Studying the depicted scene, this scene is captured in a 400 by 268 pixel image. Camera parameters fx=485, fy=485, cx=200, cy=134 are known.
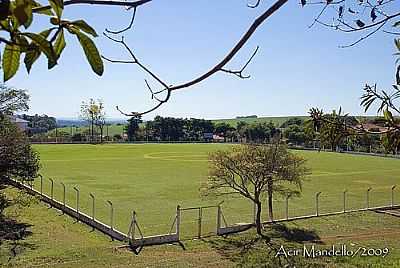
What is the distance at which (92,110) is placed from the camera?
70812mm

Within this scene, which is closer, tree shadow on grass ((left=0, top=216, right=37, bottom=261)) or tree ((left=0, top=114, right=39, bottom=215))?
tree shadow on grass ((left=0, top=216, right=37, bottom=261))

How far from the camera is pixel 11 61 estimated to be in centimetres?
68

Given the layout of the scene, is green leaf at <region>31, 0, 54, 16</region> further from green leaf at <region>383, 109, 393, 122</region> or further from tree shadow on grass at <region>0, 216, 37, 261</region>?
tree shadow on grass at <region>0, 216, 37, 261</region>

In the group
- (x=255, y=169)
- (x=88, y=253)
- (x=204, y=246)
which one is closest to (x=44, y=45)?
(x=88, y=253)

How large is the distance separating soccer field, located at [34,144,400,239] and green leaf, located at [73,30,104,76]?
14391 mm

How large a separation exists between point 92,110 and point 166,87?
7168 cm

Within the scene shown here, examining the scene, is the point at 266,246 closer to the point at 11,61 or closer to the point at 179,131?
the point at 11,61

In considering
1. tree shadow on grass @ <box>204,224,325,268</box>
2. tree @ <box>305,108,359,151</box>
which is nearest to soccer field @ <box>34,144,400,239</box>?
tree shadow on grass @ <box>204,224,325,268</box>

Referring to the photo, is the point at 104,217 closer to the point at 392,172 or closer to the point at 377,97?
the point at 377,97

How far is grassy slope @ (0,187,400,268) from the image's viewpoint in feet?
38.1

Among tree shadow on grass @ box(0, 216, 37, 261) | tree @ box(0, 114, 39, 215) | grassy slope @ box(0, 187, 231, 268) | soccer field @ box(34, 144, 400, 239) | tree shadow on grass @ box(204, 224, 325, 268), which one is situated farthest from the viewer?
soccer field @ box(34, 144, 400, 239)

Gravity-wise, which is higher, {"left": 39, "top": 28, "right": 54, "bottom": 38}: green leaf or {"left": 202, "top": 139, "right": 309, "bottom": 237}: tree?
{"left": 39, "top": 28, "right": 54, "bottom": 38}: green leaf

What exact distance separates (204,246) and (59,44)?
13.2m

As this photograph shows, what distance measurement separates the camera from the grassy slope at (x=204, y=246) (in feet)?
38.1
